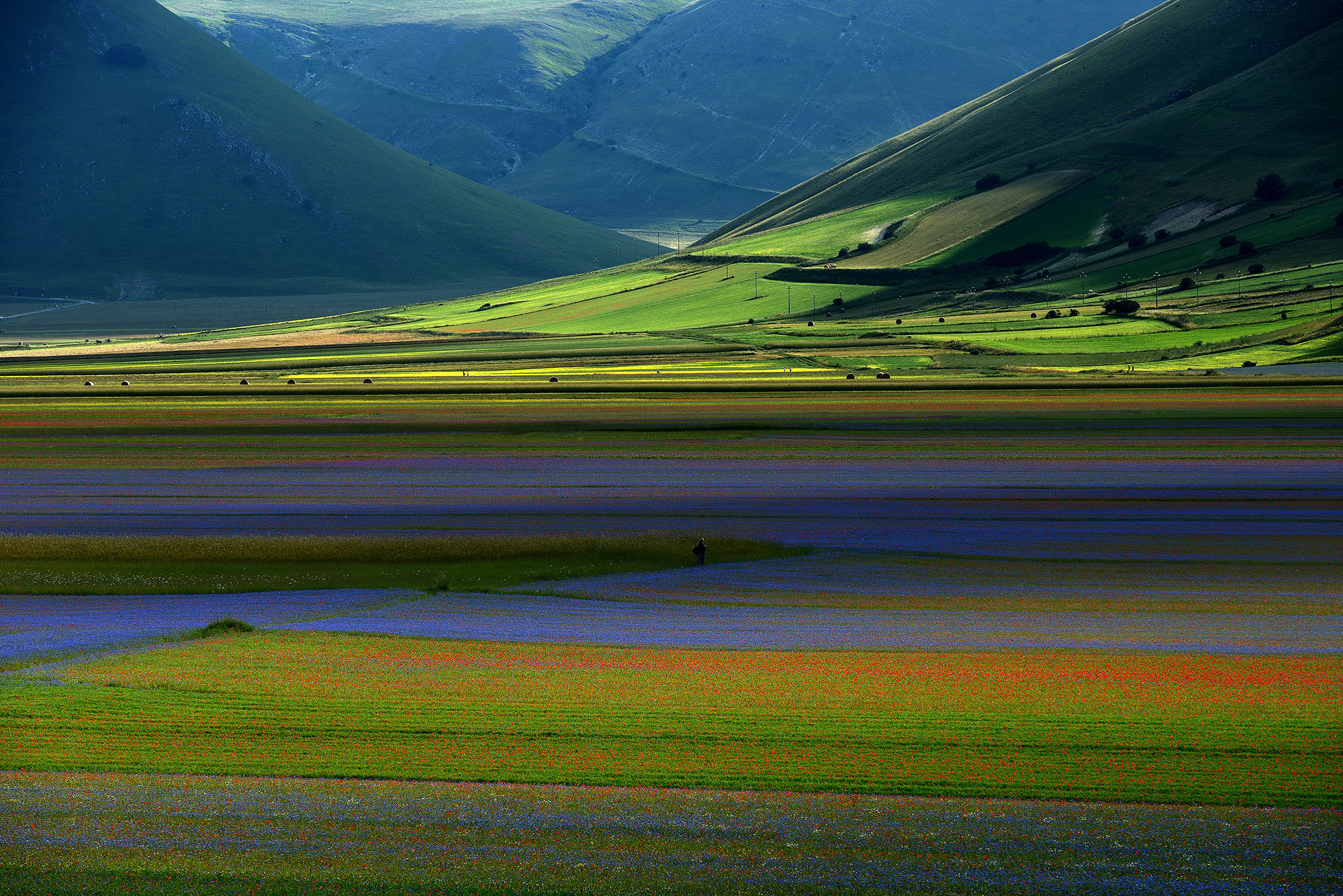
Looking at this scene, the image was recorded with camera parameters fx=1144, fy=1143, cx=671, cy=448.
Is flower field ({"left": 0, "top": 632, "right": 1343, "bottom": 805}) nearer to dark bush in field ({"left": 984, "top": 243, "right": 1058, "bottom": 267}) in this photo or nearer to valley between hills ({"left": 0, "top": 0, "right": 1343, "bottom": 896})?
valley between hills ({"left": 0, "top": 0, "right": 1343, "bottom": 896})

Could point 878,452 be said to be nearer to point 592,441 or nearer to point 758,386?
point 592,441

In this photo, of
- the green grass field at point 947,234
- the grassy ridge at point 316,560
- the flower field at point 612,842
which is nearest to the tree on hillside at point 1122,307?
the green grass field at point 947,234

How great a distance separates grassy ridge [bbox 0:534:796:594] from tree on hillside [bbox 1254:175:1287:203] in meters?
165

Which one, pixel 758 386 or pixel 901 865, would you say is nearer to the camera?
pixel 901 865

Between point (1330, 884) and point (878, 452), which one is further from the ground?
point (878, 452)

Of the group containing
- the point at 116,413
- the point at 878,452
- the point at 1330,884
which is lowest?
the point at 1330,884

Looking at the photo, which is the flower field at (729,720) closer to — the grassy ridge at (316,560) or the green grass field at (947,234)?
the grassy ridge at (316,560)

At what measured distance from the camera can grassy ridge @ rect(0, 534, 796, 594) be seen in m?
38.9

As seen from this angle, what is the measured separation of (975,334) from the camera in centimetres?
11988

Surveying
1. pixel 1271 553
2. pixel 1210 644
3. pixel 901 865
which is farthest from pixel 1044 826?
pixel 1271 553

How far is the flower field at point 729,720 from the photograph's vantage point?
63.4ft

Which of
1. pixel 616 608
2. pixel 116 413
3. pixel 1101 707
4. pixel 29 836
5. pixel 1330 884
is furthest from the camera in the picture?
pixel 116 413

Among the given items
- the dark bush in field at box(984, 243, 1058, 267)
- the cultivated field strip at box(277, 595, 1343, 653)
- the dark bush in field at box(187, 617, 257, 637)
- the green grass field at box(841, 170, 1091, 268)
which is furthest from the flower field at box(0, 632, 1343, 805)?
the green grass field at box(841, 170, 1091, 268)

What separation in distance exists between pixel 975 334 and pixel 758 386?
4152 centimetres
